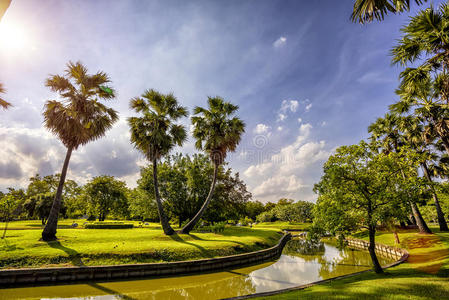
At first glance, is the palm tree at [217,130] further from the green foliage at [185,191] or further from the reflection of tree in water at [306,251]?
the reflection of tree in water at [306,251]

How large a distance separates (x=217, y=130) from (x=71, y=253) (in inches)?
577

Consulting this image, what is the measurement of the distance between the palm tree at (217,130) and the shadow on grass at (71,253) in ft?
34.8

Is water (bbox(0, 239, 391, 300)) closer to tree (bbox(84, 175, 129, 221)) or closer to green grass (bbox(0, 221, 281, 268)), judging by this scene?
green grass (bbox(0, 221, 281, 268))

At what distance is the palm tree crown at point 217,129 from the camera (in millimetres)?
20078

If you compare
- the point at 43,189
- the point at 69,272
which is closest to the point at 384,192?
the point at 69,272

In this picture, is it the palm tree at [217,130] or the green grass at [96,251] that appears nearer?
the green grass at [96,251]

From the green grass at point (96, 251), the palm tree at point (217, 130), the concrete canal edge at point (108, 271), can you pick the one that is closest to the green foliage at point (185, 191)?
the palm tree at point (217, 130)

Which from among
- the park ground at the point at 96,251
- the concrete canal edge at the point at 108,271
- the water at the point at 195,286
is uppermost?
Answer: the park ground at the point at 96,251

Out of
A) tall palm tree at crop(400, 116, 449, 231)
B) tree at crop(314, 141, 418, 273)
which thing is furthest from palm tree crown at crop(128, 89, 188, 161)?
tall palm tree at crop(400, 116, 449, 231)

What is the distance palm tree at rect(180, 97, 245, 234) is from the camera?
790 inches

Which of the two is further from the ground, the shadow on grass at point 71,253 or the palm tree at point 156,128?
the palm tree at point 156,128

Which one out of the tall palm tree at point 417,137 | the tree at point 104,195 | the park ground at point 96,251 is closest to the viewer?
the park ground at point 96,251

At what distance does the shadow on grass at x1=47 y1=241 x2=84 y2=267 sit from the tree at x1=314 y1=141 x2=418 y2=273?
1245cm

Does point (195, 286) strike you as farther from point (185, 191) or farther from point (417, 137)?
point (417, 137)
